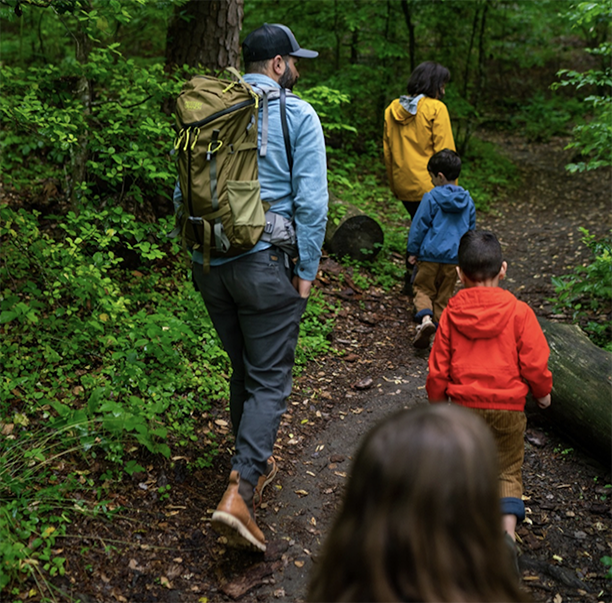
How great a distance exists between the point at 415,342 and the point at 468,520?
4.64 metres

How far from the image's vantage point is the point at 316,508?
3639 mm

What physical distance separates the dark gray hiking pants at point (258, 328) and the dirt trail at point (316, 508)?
1.78 ft

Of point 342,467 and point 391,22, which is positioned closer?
point 342,467

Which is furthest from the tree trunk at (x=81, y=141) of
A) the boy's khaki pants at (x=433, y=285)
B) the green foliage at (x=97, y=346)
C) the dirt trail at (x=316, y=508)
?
the boy's khaki pants at (x=433, y=285)

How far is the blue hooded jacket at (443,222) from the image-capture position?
5.55 metres

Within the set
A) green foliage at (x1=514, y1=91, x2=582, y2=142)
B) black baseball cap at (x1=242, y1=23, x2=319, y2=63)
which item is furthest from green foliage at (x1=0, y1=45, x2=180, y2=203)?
green foliage at (x1=514, y1=91, x2=582, y2=142)

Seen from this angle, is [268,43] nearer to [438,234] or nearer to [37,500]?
[37,500]

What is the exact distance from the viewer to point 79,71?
5.48 metres

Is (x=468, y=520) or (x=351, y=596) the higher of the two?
(x=468, y=520)

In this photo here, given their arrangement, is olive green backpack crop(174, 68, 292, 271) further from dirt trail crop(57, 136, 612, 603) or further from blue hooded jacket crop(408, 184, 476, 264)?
blue hooded jacket crop(408, 184, 476, 264)

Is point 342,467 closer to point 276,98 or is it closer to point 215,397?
point 215,397

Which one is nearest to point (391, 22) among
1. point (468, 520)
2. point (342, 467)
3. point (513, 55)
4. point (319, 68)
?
point (319, 68)

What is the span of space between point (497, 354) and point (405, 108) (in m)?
3.89

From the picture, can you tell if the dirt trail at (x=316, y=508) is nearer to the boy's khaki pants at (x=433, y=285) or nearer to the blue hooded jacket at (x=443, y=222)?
the boy's khaki pants at (x=433, y=285)
